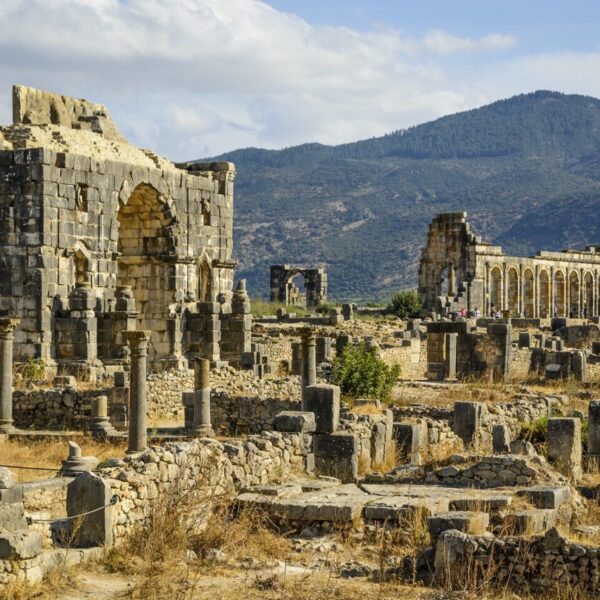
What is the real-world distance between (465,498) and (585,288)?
197 feet

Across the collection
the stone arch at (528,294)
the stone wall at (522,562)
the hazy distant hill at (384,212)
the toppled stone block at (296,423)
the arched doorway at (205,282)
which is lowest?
the stone wall at (522,562)

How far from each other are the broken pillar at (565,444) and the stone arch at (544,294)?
50821 mm

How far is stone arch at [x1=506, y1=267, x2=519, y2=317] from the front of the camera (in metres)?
63.5

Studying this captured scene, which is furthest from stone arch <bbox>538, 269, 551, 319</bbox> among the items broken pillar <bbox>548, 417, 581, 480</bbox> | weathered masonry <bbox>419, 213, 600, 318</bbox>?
broken pillar <bbox>548, 417, 581, 480</bbox>

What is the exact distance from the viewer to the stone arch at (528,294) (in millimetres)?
64875

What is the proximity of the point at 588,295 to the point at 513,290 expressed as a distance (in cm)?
900

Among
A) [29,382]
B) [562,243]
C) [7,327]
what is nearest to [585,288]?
[29,382]

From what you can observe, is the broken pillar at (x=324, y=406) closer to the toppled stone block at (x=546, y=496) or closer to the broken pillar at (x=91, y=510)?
the toppled stone block at (x=546, y=496)

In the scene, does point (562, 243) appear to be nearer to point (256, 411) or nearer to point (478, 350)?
point (478, 350)

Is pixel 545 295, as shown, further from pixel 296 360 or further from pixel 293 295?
pixel 296 360

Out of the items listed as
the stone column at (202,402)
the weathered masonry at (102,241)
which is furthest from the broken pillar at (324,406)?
the weathered masonry at (102,241)

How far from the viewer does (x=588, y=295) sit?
71.8 meters

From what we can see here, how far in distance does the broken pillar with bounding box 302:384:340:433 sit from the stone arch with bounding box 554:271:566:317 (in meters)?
52.5

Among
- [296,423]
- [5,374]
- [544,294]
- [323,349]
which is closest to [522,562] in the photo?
[296,423]
